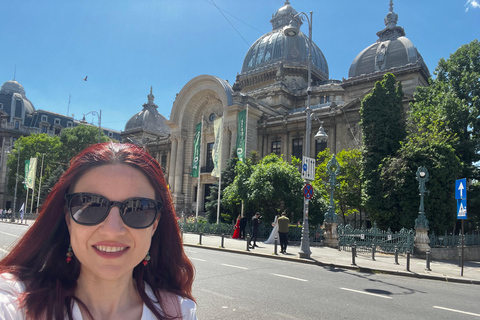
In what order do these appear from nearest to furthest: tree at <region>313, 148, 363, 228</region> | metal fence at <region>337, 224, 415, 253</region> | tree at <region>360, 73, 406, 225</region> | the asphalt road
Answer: the asphalt road, metal fence at <region>337, 224, 415, 253</region>, tree at <region>360, 73, 406, 225</region>, tree at <region>313, 148, 363, 228</region>

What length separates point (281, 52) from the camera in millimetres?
50531

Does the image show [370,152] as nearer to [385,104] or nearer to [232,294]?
[385,104]

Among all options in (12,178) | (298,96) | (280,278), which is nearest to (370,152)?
(280,278)

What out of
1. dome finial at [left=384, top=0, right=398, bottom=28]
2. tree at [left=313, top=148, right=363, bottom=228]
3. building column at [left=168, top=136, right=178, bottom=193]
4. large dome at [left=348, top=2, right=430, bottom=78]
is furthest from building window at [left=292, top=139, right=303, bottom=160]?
dome finial at [left=384, top=0, right=398, bottom=28]

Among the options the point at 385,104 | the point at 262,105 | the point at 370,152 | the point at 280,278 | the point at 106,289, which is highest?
the point at 262,105

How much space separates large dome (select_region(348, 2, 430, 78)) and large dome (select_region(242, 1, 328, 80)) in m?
9.22

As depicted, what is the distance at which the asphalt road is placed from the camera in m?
6.22

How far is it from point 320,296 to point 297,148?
31357mm

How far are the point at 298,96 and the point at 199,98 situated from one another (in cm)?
1330

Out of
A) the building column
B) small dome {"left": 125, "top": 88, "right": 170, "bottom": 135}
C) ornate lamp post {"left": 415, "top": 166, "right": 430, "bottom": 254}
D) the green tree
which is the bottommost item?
ornate lamp post {"left": 415, "top": 166, "right": 430, "bottom": 254}

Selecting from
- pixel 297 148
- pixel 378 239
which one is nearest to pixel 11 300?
pixel 378 239

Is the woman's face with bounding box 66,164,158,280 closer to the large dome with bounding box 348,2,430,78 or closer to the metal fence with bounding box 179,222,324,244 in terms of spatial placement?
the metal fence with bounding box 179,222,324,244

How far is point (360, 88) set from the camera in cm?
3894

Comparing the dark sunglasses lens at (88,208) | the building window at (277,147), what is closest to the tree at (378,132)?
the building window at (277,147)
